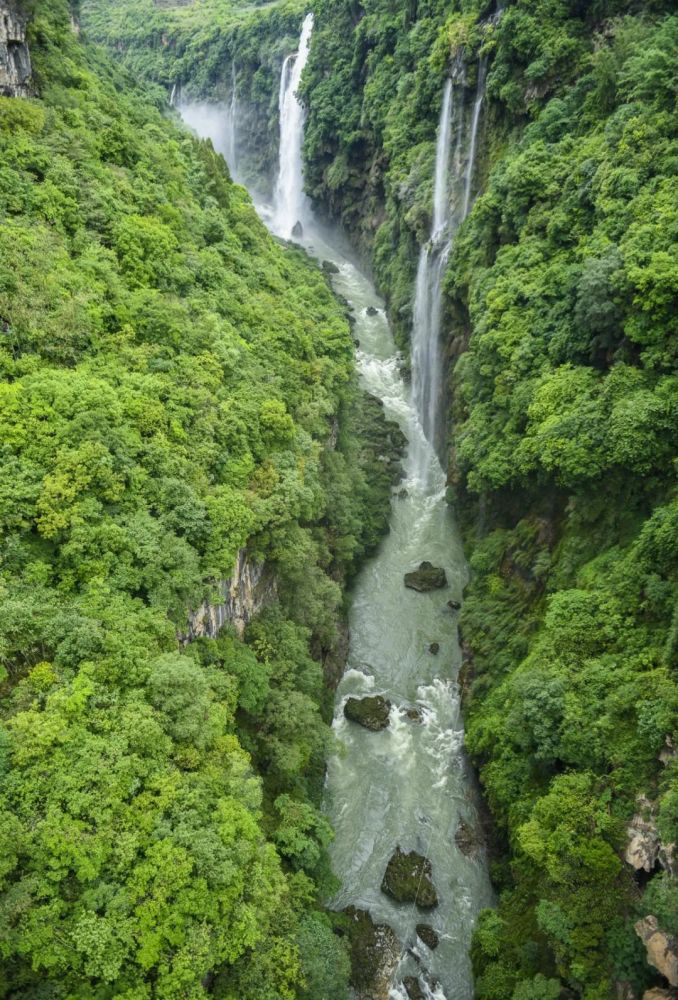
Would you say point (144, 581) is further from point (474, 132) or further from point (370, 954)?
point (474, 132)

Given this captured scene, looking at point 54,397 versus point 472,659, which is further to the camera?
point 472,659

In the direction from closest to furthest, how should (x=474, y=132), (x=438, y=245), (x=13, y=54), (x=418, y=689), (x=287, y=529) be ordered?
(x=287, y=529), (x=13, y=54), (x=418, y=689), (x=474, y=132), (x=438, y=245)

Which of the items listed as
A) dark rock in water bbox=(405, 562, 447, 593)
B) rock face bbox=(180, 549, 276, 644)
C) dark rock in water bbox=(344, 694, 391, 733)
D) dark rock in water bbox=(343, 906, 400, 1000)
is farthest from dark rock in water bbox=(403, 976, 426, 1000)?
dark rock in water bbox=(405, 562, 447, 593)

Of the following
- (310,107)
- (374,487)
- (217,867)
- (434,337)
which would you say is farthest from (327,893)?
(310,107)

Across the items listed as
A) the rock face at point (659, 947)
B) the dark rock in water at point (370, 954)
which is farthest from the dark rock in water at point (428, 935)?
the rock face at point (659, 947)

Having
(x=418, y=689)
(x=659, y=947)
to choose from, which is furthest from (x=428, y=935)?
(x=418, y=689)

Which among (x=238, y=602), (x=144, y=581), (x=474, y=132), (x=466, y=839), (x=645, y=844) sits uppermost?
(x=474, y=132)

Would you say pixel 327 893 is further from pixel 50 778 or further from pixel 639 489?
pixel 639 489
